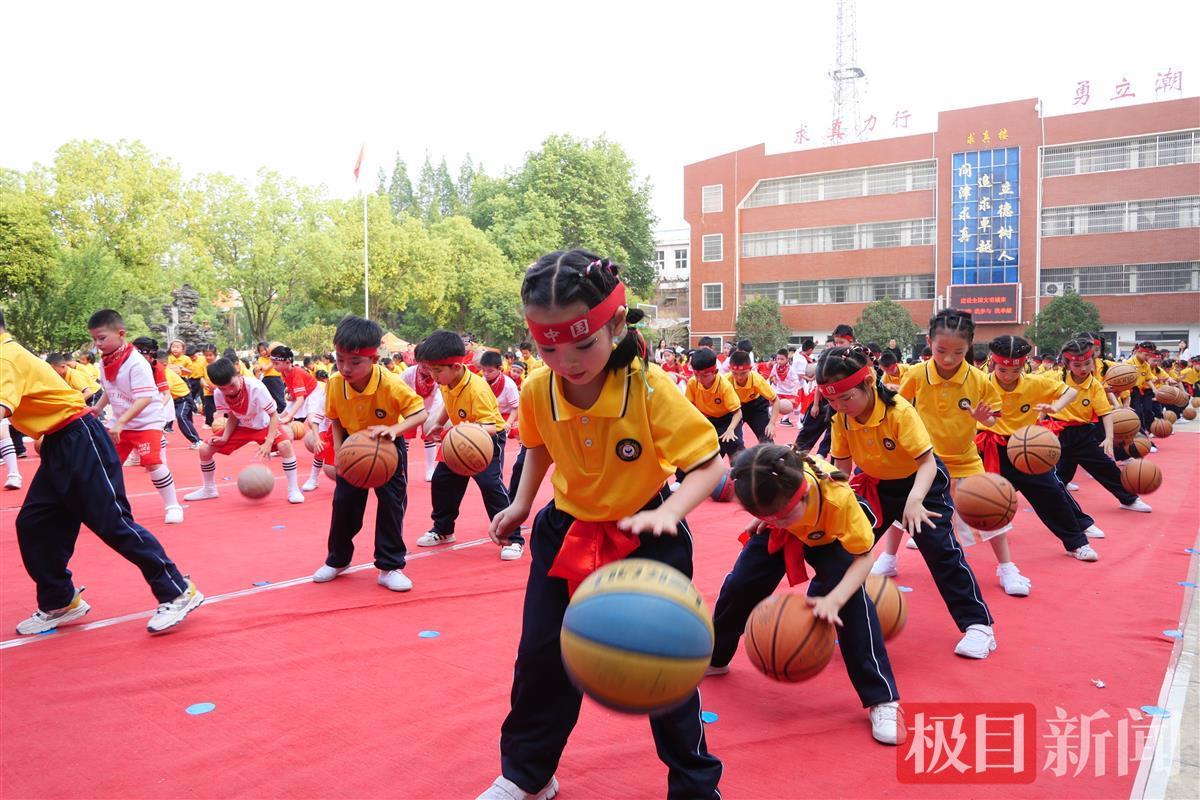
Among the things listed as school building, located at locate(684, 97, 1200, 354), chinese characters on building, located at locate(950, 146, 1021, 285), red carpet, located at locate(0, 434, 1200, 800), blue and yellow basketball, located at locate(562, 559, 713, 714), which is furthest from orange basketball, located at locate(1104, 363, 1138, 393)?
chinese characters on building, located at locate(950, 146, 1021, 285)

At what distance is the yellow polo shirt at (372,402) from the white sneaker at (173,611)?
1577 millimetres

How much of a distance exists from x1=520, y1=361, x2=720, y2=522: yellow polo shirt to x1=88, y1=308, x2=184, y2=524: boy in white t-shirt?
552 cm

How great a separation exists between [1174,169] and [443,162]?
223 ft

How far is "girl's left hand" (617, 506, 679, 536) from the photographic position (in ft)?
8.50

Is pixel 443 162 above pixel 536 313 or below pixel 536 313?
above

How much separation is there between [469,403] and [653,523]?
5.28 m

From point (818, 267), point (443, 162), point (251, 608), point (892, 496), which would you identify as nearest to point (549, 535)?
point (892, 496)

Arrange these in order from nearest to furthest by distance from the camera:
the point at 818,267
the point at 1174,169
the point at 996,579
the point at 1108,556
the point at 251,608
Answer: the point at 251,608 < the point at 996,579 < the point at 1108,556 < the point at 1174,169 < the point at 818,267

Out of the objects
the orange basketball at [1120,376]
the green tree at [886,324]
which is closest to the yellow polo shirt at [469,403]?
the orange basketball at [1120,376]

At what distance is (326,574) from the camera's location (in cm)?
623

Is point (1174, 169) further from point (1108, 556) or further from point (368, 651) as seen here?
point (368, 651)

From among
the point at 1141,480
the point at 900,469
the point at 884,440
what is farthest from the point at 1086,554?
the point at 884,440

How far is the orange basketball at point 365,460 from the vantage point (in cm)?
569

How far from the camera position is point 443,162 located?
88562mm
